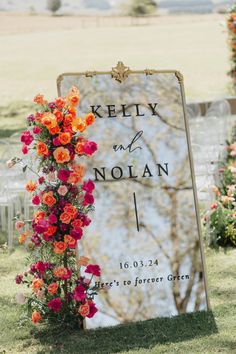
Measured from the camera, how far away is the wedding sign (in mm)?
6520

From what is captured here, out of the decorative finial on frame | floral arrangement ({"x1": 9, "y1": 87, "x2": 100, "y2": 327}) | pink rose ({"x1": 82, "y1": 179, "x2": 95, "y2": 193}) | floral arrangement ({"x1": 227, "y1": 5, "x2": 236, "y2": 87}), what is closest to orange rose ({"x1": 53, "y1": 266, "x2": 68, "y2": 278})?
floral arrangement ({"x1": 9, "y1": 87, "x2": 100, "y2": 327})

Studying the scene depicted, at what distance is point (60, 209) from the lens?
6078mm

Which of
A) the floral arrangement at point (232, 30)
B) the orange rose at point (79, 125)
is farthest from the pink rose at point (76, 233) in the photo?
the floral arrangement at point (232, 30)

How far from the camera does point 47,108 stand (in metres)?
6.04

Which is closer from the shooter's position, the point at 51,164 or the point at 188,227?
the point at 51,164

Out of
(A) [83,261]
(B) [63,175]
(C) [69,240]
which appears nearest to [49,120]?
(B) [63,175]

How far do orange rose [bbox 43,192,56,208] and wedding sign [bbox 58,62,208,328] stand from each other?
59 centimetres

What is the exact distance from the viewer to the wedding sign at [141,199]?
6520 millimetres

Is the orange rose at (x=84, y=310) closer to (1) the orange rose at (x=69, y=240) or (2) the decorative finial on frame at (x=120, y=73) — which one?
(1) the orange rose at (x=69, y=240)

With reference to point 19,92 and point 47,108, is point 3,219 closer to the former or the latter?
point 47,108

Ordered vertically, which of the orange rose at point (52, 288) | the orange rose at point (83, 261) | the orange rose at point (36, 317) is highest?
the orange rose at point (83, 261)

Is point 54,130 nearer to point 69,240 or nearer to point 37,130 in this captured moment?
point 37,130

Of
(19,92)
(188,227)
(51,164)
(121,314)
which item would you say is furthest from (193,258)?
(19,92)

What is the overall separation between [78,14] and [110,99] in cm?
7538
